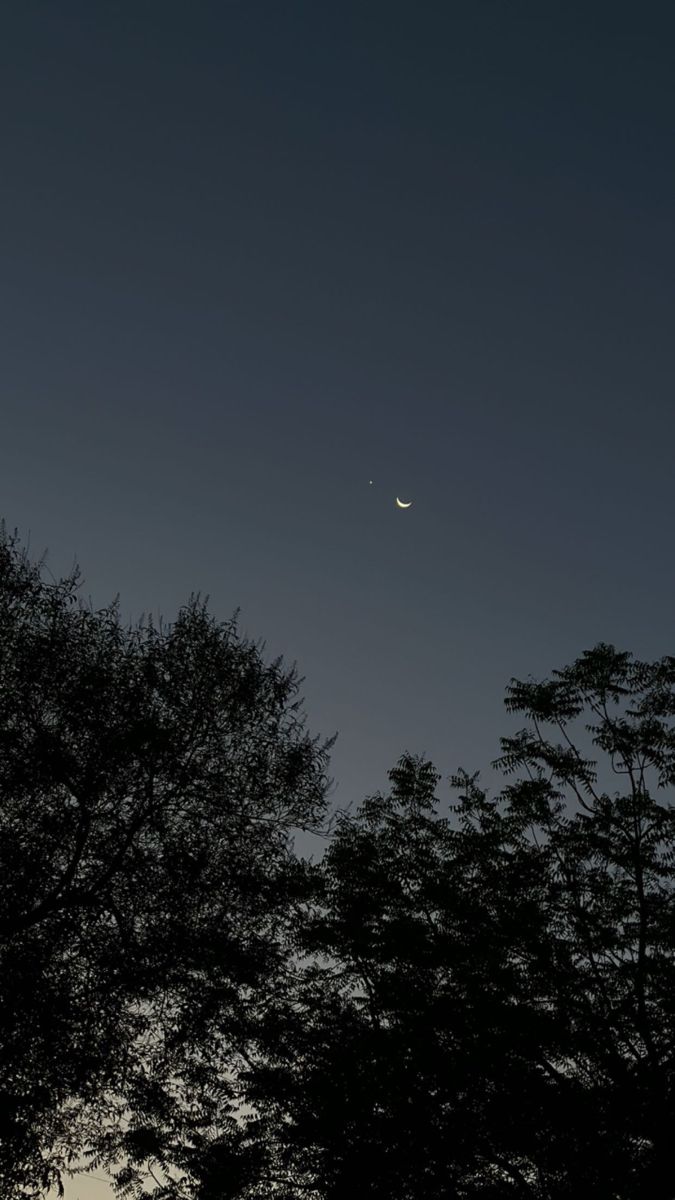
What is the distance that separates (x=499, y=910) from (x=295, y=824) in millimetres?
7957

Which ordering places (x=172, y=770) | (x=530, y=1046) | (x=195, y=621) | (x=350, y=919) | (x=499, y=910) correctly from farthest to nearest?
(x=195, y=621) → (x=172, y=770) → (x=350, y=919) → (x=499, y=910) → (x=530, y=1046)

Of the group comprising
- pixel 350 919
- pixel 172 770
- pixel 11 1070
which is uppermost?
pixel 172 770

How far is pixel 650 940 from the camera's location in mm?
13898

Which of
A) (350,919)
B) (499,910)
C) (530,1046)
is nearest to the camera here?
(530,1046)

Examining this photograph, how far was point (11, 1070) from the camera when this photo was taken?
16.9m

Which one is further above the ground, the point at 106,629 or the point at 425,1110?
the point at 106,629

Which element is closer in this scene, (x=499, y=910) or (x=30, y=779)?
(x=499, y=910)

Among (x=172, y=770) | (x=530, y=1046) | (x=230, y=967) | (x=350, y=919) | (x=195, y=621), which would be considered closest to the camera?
(x=530, y=1046)

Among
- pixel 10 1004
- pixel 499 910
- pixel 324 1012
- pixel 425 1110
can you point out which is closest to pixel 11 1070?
pixel 10 1004

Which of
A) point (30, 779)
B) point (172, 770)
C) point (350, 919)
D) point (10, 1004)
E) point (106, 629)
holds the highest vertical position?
point (106, 629)

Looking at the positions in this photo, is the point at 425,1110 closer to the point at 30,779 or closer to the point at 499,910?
the point at 499,910

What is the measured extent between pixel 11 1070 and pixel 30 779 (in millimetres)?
6100

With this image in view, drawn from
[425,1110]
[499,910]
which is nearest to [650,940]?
[499,910]

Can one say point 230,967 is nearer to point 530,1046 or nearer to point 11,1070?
point 11,1070
